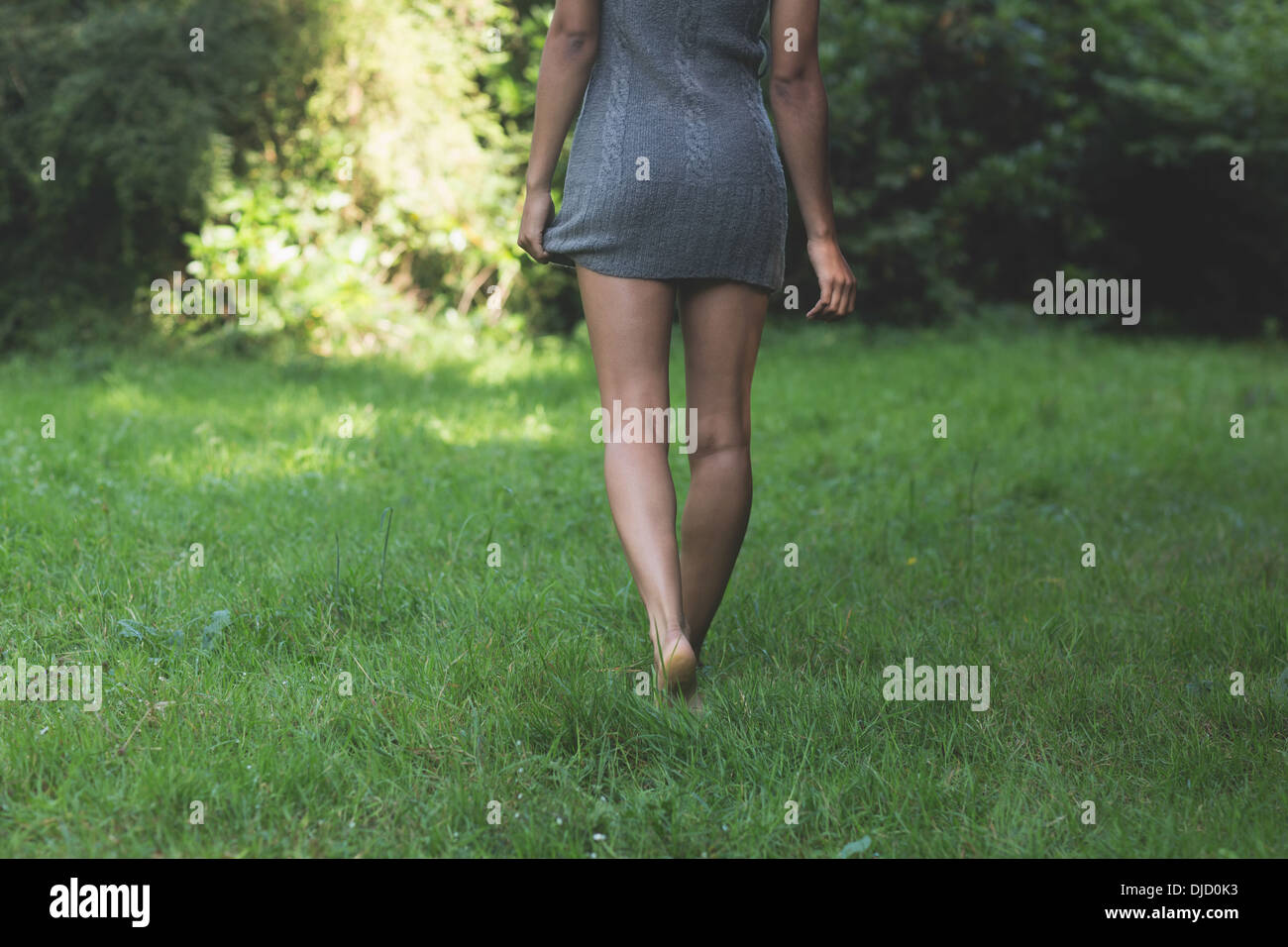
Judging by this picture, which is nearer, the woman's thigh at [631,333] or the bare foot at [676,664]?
the bare foot at [676,664]

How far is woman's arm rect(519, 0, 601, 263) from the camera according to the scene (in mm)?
2420

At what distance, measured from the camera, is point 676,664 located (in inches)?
88.7

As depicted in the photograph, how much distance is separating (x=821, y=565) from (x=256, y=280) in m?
4.87

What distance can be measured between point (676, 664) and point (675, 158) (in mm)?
981

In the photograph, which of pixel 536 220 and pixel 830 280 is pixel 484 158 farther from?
pixel 830 280

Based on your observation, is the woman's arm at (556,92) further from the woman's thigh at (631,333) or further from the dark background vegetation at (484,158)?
the dark background vegetation at (484,158)

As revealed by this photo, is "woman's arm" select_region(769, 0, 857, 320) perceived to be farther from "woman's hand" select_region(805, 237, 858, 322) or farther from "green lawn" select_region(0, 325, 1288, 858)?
"green lawn" select_region(0, 325, 1288, 858)

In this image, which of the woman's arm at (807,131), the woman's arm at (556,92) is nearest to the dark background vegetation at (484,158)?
the woman's arm at (556,92)

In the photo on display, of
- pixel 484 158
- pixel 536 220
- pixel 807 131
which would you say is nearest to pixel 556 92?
pixel 536 220

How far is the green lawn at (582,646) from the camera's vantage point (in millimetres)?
1982

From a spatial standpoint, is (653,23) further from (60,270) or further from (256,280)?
(60,270)

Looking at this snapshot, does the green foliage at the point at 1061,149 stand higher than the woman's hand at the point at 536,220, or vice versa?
the green foliage at the point at 1061,149

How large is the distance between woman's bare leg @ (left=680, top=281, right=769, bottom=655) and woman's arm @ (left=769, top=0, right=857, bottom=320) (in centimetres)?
15
